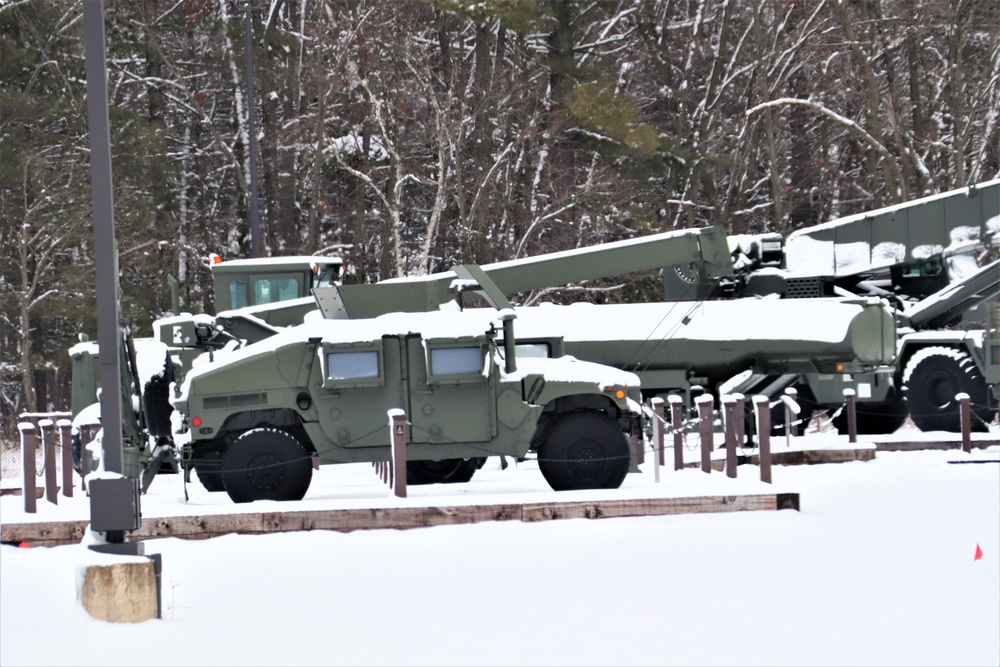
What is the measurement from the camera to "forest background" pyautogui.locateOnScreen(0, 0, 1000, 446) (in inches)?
1260

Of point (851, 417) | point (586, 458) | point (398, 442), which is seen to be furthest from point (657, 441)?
point (851, 417)

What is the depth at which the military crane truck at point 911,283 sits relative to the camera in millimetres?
21703

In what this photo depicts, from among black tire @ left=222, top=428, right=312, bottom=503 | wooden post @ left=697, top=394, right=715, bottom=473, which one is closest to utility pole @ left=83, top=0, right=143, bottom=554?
black tire @ left=222, top=428, right=312, bottom=503

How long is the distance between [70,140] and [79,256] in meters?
2.48

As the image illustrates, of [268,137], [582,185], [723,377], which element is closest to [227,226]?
[268,137]

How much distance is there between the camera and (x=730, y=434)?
14.6m

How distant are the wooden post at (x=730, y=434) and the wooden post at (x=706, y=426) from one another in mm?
184

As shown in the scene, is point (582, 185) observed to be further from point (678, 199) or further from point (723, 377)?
point (723, 377)

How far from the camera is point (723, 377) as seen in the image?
20.7m


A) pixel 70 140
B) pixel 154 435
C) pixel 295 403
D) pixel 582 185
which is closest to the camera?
pixel 295 403

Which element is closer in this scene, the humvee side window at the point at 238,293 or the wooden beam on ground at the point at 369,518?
the wooden beam on ground at the point at 369,518

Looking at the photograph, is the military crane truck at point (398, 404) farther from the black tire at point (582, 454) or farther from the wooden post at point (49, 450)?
the wooden post at point (49, 450)

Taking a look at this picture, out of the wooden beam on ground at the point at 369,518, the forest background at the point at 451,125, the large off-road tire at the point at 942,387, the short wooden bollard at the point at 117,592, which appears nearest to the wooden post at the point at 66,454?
the wooden beam on ground at the point at 369,518

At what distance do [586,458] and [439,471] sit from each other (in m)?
2.81
